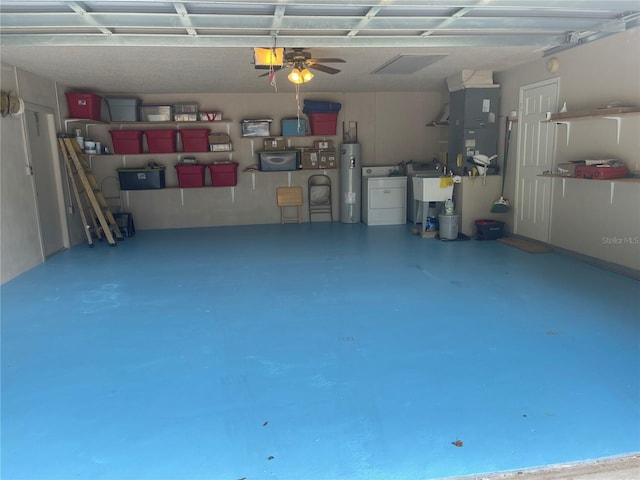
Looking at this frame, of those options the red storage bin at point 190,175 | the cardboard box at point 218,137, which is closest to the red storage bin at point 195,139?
the cardboard box at point 218,137

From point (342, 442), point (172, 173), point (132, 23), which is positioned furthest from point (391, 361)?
point (172, 173)

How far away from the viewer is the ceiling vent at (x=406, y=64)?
18.6 ft

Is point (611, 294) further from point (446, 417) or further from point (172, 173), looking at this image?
point (172, 173)

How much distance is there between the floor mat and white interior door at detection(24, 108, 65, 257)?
6467 mm

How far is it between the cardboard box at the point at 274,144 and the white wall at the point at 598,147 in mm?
4464

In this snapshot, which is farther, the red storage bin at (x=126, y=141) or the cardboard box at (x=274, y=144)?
the cardboard box at (x=274, y=144)

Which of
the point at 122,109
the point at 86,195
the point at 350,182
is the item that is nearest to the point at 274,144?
the point at 350,182

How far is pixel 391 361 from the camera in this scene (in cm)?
298

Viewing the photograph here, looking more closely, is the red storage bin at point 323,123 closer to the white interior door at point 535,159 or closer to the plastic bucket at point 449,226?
the plastic bucket at point 449,226

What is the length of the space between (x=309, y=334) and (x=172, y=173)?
614 centimetres

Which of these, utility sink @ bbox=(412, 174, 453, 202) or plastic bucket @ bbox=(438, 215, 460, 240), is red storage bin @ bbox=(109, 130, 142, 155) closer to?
utility sink @ bbox=(412, 174, 453, 202)

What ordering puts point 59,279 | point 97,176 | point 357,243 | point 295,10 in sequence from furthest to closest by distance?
point 97,176, point 357,243, point 59,279, point 295,10

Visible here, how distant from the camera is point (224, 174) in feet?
27.8

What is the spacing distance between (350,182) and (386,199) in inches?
30.5
